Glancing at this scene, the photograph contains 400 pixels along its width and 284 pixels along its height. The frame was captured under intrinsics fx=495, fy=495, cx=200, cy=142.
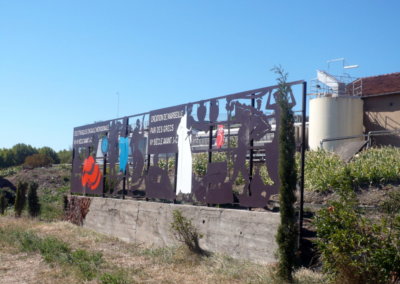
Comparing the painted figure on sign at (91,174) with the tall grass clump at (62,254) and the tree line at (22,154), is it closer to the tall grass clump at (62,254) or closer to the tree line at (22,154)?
the tall grass clump at (62,254)

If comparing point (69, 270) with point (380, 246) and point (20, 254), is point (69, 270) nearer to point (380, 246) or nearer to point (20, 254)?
point (20, 254)

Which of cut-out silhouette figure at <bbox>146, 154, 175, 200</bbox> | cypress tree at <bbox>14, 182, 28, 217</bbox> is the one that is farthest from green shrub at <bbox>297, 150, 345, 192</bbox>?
cypress tree at <bbox>14, 182, 28, 217</bbox>

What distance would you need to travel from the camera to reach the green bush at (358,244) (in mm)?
5969

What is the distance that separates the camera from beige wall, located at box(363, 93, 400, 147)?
891 inches

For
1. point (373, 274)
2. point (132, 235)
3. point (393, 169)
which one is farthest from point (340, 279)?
point (132, 235)

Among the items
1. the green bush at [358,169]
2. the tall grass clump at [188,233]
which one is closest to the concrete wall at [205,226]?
the tall grass clump at [188,233]

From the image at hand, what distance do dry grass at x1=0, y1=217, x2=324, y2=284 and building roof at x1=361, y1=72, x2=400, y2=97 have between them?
15695 mm

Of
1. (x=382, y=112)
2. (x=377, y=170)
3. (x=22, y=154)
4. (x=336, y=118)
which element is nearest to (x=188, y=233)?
(x=377, y=170)

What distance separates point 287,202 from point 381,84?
1905 cm

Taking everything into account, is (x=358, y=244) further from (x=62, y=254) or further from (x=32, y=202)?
(x=32, y=202)

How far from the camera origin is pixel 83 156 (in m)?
19.0

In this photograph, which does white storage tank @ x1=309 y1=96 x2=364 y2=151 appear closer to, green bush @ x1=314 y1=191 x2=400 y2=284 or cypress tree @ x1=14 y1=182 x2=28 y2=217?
cypress tree @ x1=14 y1=182 x2=28 y2=217

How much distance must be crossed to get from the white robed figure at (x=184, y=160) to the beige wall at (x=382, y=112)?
13375 mm

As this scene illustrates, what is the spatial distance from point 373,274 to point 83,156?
14.5m
